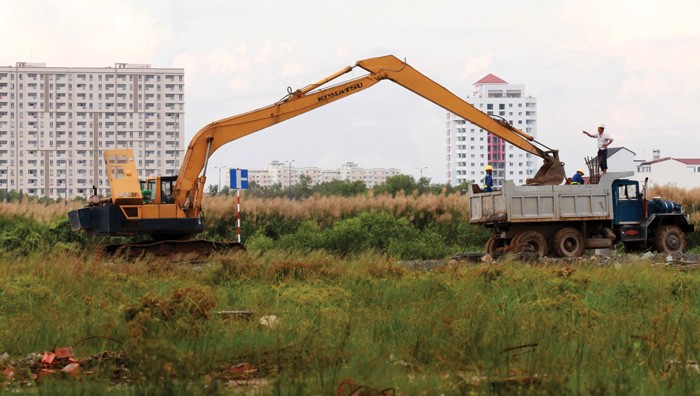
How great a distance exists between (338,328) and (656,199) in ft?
68.1

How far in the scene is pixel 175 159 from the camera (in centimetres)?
18800

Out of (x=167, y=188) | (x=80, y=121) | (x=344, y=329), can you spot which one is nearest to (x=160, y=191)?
(x=167, y=188)

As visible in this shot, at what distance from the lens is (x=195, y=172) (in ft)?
91.2

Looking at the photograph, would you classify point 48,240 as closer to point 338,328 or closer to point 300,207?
point 300,207

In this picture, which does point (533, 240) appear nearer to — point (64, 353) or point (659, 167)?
point (64, 353)

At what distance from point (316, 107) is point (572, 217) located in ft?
23.6

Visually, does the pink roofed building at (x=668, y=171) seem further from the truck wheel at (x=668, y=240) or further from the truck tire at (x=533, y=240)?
the truck tire at (x=533, y=240)

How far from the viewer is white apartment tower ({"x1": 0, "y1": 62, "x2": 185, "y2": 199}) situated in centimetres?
18950

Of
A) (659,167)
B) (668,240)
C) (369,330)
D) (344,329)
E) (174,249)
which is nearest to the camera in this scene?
(344,329)

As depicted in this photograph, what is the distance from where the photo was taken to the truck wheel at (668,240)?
30234 mm

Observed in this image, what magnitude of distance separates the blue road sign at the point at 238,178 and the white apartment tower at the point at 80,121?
152 metres

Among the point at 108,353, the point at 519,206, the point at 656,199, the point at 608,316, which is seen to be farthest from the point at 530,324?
the point at 656,199

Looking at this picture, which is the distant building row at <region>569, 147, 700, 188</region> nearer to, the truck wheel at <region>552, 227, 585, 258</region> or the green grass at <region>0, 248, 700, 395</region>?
the truck wheel at <region>552, 227, 585, 258</region>

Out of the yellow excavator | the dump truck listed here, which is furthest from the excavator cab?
the dump truck
